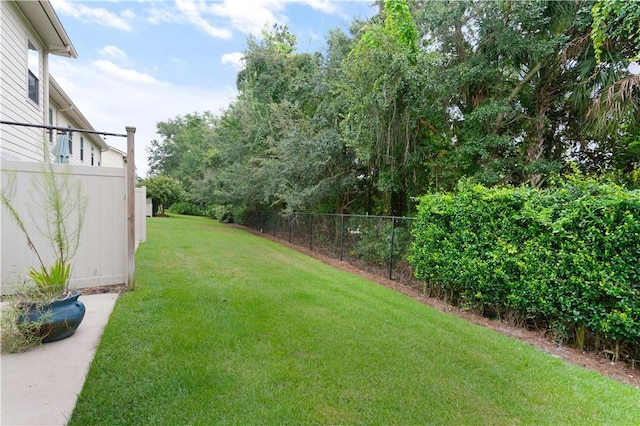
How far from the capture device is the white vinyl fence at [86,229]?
159 inches

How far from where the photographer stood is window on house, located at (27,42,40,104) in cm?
662

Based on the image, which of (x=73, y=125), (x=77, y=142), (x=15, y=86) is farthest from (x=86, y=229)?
(x=73, y=125)

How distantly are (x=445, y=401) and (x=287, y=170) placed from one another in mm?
9389

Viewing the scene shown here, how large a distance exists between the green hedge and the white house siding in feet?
22.1

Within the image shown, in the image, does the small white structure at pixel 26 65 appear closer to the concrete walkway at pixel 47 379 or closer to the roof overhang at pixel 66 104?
the roof overhang at pixel 66 104

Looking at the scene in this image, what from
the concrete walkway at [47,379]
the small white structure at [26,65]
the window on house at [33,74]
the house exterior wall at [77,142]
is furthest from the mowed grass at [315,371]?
the house exterior wall at [77,142]

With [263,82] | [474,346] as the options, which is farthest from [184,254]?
[263,82]

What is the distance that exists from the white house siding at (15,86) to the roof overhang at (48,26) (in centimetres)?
13

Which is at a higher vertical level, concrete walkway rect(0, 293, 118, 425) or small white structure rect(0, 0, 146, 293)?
small white structure rect(0, 0, 146, 293)

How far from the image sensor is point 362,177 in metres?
10.8

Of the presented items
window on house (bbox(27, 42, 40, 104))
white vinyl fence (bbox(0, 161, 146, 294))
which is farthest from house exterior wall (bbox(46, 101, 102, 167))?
white vinyl fence (bbox(0, 161, 146, 294))

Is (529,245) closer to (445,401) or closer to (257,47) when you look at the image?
(445,401)

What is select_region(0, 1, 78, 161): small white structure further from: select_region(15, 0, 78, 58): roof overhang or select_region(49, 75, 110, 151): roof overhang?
select_region(49, 75, 110, 151): roof overhang

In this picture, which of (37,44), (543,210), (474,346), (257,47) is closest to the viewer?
(474,346)
